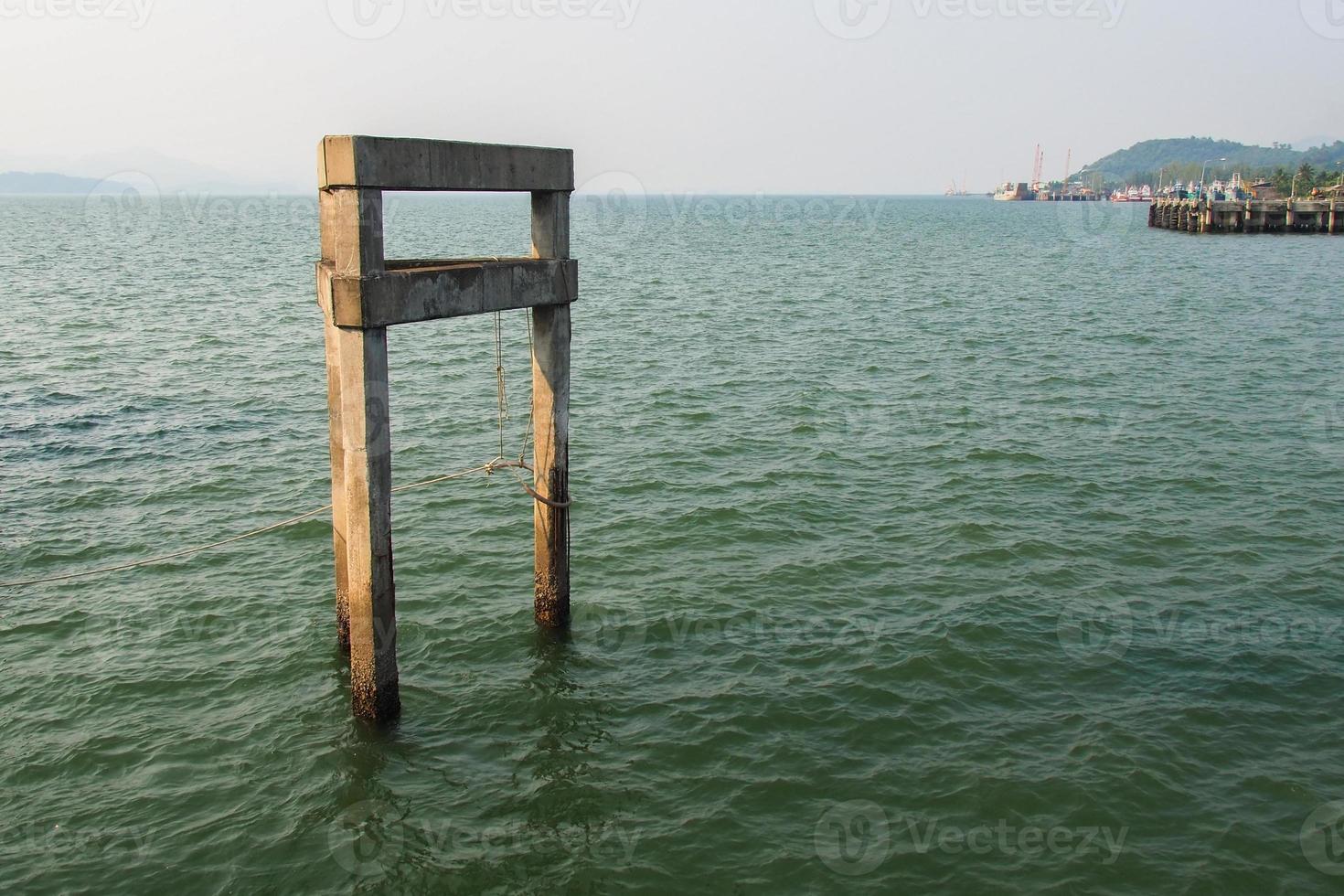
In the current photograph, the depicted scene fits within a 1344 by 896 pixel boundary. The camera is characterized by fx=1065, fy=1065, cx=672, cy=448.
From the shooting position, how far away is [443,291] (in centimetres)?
1027

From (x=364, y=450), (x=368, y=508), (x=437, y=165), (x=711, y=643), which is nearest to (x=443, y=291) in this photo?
(x=437, y=165)

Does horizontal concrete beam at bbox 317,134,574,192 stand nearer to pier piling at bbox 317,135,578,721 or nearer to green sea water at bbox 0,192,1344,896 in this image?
pier piling at bbox 317,135,578,721

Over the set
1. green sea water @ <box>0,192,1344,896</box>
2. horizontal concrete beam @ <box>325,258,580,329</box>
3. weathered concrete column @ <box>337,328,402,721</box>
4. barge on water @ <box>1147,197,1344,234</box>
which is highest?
barge on water @ <box>1147,197,1344,234</box>

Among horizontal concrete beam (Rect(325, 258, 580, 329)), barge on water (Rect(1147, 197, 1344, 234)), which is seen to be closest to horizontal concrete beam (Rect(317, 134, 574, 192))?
horizontal concrete beam (Rect(325, 258, 580, 329))

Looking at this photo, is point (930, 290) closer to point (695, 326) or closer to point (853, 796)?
point (695, 326)

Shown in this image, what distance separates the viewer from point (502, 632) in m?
13.9

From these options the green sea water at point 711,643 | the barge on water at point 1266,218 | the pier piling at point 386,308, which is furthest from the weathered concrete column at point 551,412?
the barge on water at point 1266,218

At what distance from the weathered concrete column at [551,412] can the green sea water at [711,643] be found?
946 mm

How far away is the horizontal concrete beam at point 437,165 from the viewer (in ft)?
30.9

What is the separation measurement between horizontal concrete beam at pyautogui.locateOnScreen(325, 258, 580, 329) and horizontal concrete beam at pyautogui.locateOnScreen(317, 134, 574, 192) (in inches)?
31.7

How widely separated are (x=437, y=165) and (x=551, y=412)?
10.7 ft

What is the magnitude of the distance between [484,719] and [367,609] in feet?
7.17

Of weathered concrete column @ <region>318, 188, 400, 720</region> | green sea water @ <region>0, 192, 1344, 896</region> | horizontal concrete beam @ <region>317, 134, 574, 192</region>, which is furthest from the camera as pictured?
green sea water @ <region>0, 192, 1344, 896</region>

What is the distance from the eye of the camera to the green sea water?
9859 millimetres
